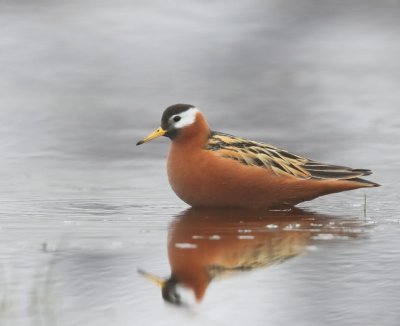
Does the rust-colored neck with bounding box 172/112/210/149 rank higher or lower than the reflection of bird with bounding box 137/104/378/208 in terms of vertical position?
higher

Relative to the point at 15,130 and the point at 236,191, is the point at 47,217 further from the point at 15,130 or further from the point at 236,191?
the point at 15,130

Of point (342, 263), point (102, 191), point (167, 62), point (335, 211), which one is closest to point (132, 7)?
point (167, 62)

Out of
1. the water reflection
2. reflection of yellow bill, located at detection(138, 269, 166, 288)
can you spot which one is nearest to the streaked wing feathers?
the water reflection

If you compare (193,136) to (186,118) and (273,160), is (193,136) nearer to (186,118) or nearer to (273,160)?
(186,118)

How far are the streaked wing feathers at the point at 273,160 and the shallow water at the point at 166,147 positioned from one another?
29 cm

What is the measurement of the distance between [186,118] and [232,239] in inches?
89.7

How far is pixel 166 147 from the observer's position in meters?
13.0

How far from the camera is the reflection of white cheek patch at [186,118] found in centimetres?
1003

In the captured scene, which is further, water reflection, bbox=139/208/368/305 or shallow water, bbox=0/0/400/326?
water reflection, bbox=139/208/368/305

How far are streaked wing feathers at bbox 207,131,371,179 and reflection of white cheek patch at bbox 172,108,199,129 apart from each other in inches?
9.4

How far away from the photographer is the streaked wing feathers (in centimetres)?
984

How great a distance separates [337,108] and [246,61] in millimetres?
2433

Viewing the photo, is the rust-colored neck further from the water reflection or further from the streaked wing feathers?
the water reflection

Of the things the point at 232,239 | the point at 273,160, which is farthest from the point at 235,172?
the point at 232,239
